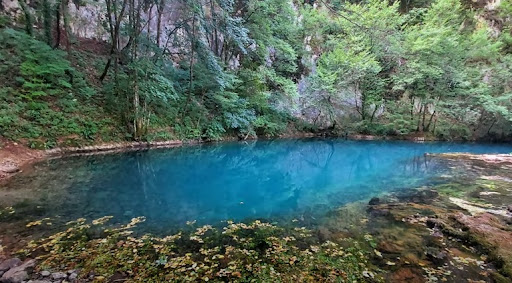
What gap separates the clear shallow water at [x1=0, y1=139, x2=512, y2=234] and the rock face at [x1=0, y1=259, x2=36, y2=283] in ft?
5.41

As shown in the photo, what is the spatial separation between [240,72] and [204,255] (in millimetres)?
14490

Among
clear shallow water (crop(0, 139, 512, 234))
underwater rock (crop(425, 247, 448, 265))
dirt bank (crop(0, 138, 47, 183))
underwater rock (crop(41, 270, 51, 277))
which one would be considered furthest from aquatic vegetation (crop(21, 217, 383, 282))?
dirt bank (crop(0, 138, 47, 183))

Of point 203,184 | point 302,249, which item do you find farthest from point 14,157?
point 302,249

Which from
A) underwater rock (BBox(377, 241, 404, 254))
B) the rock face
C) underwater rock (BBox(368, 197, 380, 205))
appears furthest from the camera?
underwater rock (BBox(368, 197, 380, 205))

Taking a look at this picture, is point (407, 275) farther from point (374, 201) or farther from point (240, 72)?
point (240, 72)

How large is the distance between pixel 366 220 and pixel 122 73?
12.2m

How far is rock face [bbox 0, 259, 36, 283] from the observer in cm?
288

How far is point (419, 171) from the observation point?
34.8ft

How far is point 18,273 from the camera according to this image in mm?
2990

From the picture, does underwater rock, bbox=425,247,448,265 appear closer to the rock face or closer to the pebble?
the pebble

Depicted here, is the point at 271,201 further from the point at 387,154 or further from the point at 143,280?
the point at 387,154

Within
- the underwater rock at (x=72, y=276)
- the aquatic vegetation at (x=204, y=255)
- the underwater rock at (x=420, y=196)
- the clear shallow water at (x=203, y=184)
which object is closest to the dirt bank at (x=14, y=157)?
the clear shallow water at (x=203, y=184)

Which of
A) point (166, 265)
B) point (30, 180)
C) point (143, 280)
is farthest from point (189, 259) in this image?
point (30, 180)

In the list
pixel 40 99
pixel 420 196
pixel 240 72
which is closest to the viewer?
pixel 420 196
